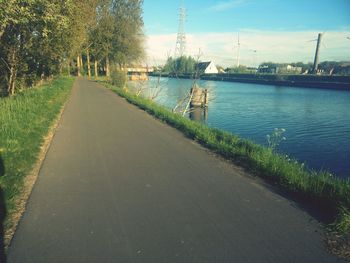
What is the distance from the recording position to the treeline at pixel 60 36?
1389 centimetres

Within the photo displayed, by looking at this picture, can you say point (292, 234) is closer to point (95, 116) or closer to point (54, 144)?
point (54, 144)

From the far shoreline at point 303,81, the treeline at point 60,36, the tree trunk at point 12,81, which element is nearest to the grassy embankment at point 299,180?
the treeline at point 60,36

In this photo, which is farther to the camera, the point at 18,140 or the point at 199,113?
the point at 199,113

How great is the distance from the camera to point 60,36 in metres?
22.3

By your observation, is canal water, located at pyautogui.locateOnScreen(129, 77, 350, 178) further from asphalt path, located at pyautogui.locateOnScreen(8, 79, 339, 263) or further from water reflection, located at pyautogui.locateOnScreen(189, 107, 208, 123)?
asphalt path, located at pyautogui.locateOnScreen(8, 79, 339, 263)

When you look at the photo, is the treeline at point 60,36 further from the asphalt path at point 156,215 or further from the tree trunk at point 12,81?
the asphalt path at point 156,215

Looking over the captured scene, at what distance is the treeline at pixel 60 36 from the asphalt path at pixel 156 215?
771 cm

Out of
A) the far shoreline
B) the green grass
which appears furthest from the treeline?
the far shoreline

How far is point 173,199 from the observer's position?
A: 548cm

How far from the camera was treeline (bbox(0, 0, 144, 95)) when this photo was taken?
547 inches

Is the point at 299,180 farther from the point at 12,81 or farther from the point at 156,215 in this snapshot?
the point at 12,81

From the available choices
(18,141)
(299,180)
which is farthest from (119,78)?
(299,180)

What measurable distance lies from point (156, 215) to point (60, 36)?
20.8 metres

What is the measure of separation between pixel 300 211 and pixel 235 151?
12.1 ft
